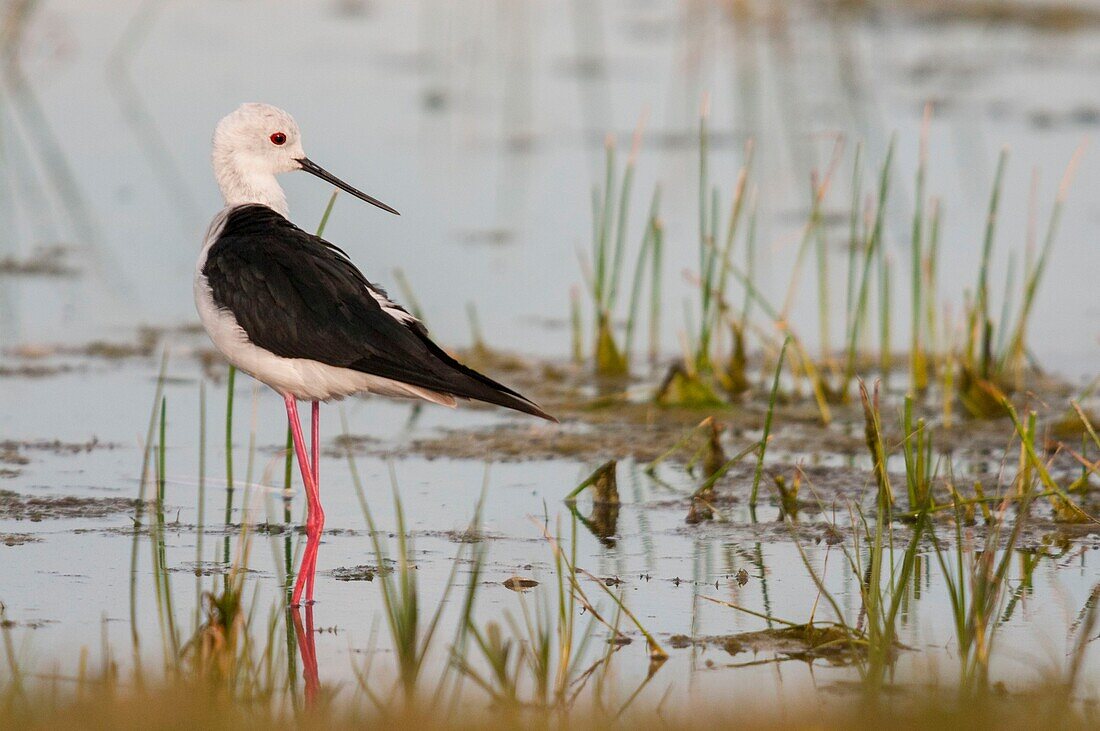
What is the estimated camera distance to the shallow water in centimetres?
493

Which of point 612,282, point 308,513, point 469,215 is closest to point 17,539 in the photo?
point 308,513

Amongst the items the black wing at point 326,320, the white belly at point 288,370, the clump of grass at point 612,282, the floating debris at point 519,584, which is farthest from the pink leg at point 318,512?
the clump of grass at point 612,282

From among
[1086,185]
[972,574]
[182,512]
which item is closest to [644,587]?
[972,574]

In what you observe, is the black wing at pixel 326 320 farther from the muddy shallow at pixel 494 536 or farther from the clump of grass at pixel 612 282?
the clump of grass at pixel 612 282

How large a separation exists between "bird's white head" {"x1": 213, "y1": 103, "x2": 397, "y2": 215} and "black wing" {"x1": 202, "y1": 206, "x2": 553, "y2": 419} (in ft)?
1.51

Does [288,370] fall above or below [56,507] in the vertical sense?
above

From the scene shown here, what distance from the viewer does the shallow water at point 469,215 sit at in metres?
4.93

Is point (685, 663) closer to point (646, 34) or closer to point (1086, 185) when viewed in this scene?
point (1086, 185)

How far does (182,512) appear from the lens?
221 inches

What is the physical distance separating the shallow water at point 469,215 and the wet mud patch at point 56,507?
10 centimetres

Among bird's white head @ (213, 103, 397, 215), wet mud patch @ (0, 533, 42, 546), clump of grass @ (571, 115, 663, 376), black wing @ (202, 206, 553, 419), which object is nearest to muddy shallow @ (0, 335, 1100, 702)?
wet mud patch @ (0, 533, 42, 546)

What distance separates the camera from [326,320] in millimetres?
5188

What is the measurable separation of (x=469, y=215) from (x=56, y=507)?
17.3 feet

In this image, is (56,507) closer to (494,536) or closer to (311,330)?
(311,330)
